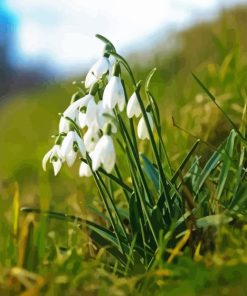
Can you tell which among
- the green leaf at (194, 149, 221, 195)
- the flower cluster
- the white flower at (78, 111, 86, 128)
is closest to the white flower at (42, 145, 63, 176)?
the flower cluster

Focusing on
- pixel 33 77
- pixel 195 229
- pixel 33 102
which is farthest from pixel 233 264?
pixel 33 77

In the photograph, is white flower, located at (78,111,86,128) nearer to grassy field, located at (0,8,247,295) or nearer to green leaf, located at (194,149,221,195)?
grassy field, located at (0,8,247,295)

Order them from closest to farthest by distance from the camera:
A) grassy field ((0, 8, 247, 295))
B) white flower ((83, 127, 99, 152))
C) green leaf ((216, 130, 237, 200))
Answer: grassy field ((0, 8, 247, 295)), white flower ((83, 127, 99, 152)), green leaf ((216, 130, 237, 200))

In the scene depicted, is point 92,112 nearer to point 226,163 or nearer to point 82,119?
point 82,119

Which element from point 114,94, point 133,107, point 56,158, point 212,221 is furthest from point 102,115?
point 212,221

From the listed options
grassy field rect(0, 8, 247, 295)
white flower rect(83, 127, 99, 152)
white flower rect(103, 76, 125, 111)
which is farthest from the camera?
white flower rect(83, 127, 99, 152)

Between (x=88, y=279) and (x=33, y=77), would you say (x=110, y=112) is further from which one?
(x=33, y=77)

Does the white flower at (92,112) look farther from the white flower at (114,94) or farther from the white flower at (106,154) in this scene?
the white flower at (106,154)
